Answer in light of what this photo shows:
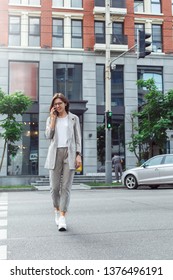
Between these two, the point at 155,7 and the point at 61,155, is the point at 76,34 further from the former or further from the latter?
the point at 61,155

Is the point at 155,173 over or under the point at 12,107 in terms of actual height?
under

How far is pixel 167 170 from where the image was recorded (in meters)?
16.2

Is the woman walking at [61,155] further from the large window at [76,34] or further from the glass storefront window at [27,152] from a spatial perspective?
the large window at [76,34]

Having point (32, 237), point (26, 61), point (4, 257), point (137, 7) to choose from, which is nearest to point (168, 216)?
point (32, 237)

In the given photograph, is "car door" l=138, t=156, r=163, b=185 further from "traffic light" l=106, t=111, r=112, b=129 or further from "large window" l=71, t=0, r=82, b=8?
"large window" l=71, t=0, r=82, b=8

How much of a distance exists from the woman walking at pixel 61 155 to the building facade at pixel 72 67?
19.4m

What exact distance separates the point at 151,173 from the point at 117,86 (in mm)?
11968

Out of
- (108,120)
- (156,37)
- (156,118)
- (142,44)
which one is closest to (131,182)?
(108,120)

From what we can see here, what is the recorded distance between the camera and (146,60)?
90.4 feet

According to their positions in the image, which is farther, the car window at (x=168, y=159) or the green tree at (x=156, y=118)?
the green tree at (x=156, y=118)

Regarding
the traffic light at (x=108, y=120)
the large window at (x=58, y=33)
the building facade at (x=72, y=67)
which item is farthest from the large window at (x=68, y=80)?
the traffic light at (x=108, y=120)

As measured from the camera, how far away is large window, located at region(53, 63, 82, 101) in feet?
86.0

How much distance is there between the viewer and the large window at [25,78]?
25.8m

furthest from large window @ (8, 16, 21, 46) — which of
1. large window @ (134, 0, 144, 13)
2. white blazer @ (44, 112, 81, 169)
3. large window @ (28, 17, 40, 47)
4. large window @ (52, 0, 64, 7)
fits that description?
white blazer @ (44, 112, 81, 169)
